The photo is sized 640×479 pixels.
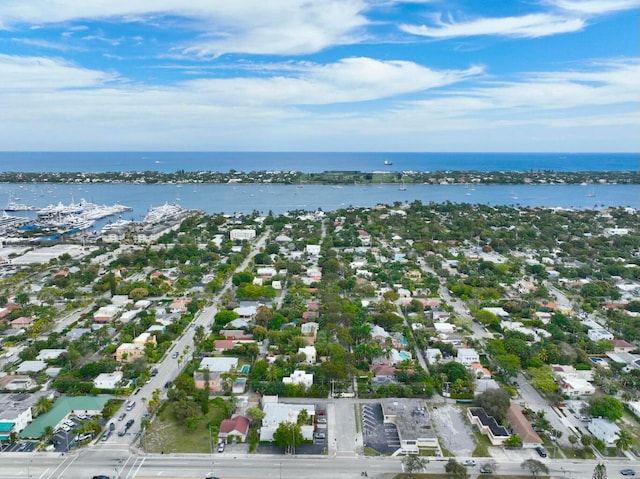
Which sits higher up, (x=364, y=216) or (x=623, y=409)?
(x=364, y=216)

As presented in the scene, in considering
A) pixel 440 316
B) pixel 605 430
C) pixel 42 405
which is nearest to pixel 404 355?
pixel 440 316

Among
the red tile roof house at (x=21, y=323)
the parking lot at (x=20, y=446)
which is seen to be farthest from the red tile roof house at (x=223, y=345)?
the red tile roof house at (x=21, y=323)

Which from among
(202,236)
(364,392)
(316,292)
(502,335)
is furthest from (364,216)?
(364,392)

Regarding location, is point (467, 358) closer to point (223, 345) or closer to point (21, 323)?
point (223, 345)

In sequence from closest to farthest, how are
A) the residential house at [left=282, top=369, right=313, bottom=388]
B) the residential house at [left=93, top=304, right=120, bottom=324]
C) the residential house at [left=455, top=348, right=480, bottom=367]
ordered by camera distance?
the residential house at [left=282, top=369, right=313, bottom=388] → the residential house at [left=455, top=348, right=480, bottom=367] → the residential house at [left=93, top=304, right=120, bottom=324]

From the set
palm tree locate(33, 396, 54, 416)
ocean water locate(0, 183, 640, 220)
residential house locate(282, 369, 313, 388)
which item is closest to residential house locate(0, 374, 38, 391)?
palm tree locate(33, 396, 54, 416)

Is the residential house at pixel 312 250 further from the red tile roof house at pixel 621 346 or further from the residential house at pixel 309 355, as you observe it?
Answer: the red tile roof house at pixel 621 346

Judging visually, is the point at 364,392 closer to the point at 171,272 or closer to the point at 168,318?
the point at 168,318

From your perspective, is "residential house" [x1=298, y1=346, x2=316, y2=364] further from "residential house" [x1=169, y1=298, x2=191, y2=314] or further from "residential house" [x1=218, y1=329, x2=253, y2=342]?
"residential house" [x1=169, y1=298, x2=191, y2=314]
